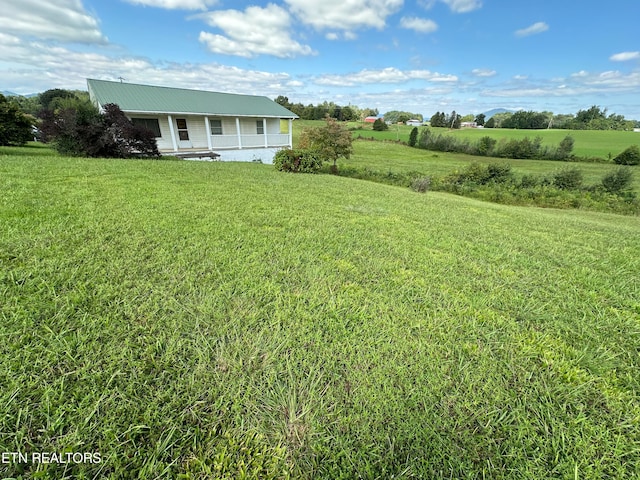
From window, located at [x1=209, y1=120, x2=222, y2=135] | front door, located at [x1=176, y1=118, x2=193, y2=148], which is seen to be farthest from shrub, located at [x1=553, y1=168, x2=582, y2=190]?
front door, located at [x1=176, y1=118, x2=193, y2=148]

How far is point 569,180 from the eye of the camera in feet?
43.1

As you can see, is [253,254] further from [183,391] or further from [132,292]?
[183,391]

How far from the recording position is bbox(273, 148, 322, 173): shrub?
10.5 m

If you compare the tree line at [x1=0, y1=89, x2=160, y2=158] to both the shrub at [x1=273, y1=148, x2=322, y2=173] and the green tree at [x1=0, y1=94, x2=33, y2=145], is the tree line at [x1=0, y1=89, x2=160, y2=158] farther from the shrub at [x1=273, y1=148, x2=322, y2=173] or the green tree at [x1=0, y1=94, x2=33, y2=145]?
the shrub at [x1=273, y1=148, x2=322, y2=173]

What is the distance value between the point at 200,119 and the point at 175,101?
151 centimetres

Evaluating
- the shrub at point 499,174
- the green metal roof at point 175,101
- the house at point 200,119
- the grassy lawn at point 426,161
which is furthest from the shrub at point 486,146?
the house at point 200,119

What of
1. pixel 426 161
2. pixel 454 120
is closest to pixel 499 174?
pixel 426 161

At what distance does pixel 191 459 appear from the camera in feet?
3.74

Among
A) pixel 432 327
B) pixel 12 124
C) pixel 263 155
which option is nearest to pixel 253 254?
pixel 432 327

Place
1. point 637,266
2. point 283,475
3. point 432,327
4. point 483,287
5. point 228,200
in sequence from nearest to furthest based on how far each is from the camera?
point 283,475 → point 432,327 → point 483,287 → point 637,266 → point 228,200

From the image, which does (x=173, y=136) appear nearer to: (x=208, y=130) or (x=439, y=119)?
(x=208, y=130)

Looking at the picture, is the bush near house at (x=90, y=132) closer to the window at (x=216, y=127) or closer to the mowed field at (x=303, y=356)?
the window at (x=216, y=127)

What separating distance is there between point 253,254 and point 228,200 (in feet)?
7.53

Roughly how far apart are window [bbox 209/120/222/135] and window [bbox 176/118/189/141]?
1458 millimetres
